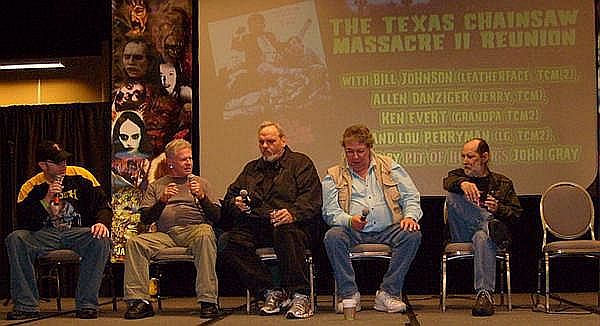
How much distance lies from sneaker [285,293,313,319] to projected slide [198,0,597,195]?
197 cm

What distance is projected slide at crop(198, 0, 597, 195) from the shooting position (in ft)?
20.9

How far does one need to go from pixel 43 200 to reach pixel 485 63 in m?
3.43

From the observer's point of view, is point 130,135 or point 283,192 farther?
point 130,135

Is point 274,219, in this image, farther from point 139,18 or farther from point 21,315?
point 139,18

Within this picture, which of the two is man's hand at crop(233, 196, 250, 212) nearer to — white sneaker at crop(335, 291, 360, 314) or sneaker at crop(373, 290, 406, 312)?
white sneaker at crop(335, 291, 360, 314)

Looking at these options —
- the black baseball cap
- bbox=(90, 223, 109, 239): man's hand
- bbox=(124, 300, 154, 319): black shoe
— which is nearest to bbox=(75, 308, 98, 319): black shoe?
bbox=(124, 300, 154, 319): black shoe

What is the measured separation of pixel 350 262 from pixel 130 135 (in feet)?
9.11

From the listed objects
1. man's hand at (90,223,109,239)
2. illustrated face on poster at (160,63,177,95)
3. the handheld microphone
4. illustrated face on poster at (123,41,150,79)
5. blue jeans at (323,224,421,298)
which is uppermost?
illustrated face on poster at (123,41,150,79)

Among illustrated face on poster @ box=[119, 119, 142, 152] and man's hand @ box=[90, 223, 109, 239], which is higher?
illustrated face on poster @ box=[119, 119, 142, 152]

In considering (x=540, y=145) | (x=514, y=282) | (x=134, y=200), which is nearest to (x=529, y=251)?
(x=514, y=282)

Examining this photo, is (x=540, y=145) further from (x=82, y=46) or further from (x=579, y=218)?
(x=82, y=46)

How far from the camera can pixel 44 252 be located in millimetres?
5125

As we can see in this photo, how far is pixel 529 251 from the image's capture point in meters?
6.51

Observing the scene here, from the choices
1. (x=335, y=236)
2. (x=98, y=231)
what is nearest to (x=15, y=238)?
(x=98, y=231)
